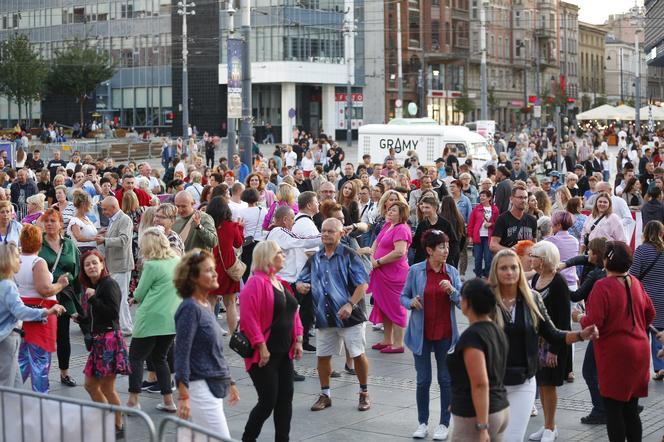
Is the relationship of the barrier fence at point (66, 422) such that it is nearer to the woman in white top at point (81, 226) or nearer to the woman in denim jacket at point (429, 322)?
the woman in denim jacket at point (429, 322)

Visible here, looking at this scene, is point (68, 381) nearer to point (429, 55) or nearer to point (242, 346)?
point (242, 346)

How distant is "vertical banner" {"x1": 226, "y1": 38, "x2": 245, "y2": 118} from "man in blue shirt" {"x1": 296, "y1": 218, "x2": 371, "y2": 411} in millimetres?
14977

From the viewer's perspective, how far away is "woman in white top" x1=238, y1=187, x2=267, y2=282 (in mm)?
13969

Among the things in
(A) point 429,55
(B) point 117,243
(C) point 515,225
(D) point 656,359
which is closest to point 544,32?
(A) point 429,55

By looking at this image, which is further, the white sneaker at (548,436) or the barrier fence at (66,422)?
the white sneaker at (548,436)

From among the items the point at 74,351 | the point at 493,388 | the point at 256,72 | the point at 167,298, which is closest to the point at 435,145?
the point at 74,351

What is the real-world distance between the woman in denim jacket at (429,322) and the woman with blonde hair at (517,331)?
4.77ft

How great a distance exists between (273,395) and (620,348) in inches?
96.9

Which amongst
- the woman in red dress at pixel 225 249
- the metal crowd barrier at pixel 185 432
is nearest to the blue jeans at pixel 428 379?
the metal crowd barrier at pixel 185 432

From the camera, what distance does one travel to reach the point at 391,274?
12.2 m

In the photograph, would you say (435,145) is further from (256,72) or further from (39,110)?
(39,110)

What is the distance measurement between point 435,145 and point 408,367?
80.6 ft

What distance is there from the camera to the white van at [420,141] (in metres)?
35.9

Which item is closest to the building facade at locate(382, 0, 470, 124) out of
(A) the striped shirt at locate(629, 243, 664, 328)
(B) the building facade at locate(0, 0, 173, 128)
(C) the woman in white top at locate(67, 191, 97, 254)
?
(B) the building facade at locate(0, 0, 173, 128)
